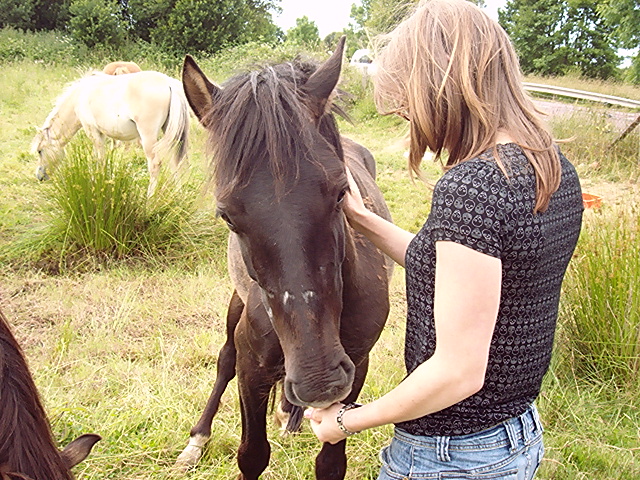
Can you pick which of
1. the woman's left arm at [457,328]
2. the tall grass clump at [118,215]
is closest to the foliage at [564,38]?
the tall grass clump at [118,215]

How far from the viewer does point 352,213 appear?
1863mm

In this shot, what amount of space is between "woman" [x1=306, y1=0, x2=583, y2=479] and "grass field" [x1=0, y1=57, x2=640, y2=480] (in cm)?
36

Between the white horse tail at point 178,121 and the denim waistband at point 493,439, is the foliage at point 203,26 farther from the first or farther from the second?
the denim waistband at point 493,439

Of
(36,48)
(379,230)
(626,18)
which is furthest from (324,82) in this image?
(36,48)

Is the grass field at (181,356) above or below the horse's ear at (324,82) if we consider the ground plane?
below

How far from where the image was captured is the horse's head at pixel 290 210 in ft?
4.67

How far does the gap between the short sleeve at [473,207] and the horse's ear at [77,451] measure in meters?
1.02

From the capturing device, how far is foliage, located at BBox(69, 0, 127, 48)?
22500 millimetres

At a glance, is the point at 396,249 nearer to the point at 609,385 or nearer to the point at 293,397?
the point at 293,397

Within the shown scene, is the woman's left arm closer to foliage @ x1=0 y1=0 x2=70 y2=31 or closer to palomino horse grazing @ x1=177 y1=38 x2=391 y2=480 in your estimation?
palomino horse grazing @ x1=177 y1=38 x2=391 y2=480

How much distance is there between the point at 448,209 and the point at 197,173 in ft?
19.2

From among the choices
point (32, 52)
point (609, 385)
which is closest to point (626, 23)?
point (609, 385)

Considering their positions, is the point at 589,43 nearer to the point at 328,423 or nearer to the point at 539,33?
the point at 539,33

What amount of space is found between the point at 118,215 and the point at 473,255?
4.47m
